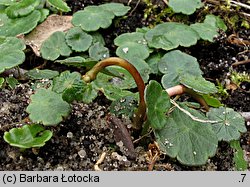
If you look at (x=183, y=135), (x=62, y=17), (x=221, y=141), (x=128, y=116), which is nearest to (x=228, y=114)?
(x=221, y=141)

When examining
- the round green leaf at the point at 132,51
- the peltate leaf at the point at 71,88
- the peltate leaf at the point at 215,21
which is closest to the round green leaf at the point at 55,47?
the round green leaf at the point at 132,51

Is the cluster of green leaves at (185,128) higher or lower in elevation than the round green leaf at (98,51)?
higher

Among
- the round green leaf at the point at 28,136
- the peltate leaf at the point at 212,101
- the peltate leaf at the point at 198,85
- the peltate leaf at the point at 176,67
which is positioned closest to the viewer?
the round green leaf at the point at 28,136

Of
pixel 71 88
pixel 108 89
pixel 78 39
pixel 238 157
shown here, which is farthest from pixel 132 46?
pixel 238 157

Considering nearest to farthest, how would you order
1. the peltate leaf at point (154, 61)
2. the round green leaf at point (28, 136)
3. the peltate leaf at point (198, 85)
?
the round green leaf at point (28, 136), the peltate leaf at point (198, 85), the peltate leaf at point (154, 61)

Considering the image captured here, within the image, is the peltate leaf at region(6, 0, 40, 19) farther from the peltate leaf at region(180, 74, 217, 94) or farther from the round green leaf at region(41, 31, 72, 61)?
the peltate leaf at region(180, 74, 217, 94)

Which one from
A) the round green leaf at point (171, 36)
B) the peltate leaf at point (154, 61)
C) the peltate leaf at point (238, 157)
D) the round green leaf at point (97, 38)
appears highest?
the round green leaf at point (171, 36)

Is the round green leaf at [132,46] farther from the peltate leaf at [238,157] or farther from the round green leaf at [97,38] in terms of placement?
the peltate leaf at [238,157]
